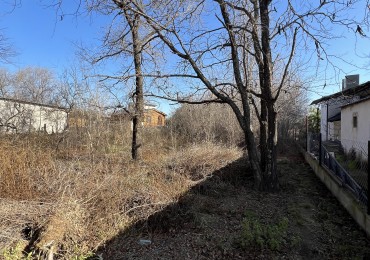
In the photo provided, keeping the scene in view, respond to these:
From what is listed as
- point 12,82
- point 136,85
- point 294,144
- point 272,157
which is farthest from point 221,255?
point 12,82

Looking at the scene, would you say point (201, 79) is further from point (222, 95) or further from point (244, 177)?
point (244, 177)

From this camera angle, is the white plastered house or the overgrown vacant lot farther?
the white plastered house

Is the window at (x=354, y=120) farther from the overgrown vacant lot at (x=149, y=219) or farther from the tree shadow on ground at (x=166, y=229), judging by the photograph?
the tree shadow on ground at (x=166, y=229)

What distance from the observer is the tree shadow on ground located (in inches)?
159

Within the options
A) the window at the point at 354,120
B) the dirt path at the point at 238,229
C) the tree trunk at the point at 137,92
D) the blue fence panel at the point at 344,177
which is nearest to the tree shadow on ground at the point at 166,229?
the dirt path at the point at 238,229

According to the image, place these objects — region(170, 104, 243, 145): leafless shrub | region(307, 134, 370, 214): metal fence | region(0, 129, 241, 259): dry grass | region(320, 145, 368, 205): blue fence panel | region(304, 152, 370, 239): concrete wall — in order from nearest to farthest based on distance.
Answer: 1. region(0, 129, 241, 259): dry grass
2. region(304, 152, 370, 239): concrete wall
3. region(320, 145, 368, 205): blue fence panel
4. region(307, 134, 370, 214): metal fence
5. region(170, 104, 243, 145): leafless shrub

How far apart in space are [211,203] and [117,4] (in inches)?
192

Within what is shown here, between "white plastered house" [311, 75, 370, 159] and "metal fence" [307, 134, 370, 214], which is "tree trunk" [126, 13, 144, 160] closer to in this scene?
"metal fence" [307, 134, 370, 214]

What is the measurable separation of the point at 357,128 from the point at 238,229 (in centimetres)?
927

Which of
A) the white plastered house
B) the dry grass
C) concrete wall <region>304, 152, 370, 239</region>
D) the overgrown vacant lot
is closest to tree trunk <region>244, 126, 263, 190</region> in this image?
the overgrown vacant lot

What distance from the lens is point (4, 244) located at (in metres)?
3.56

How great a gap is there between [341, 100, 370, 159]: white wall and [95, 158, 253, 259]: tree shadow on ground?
237 inches

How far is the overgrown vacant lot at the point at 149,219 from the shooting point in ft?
13.1

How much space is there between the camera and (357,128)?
11797mm
